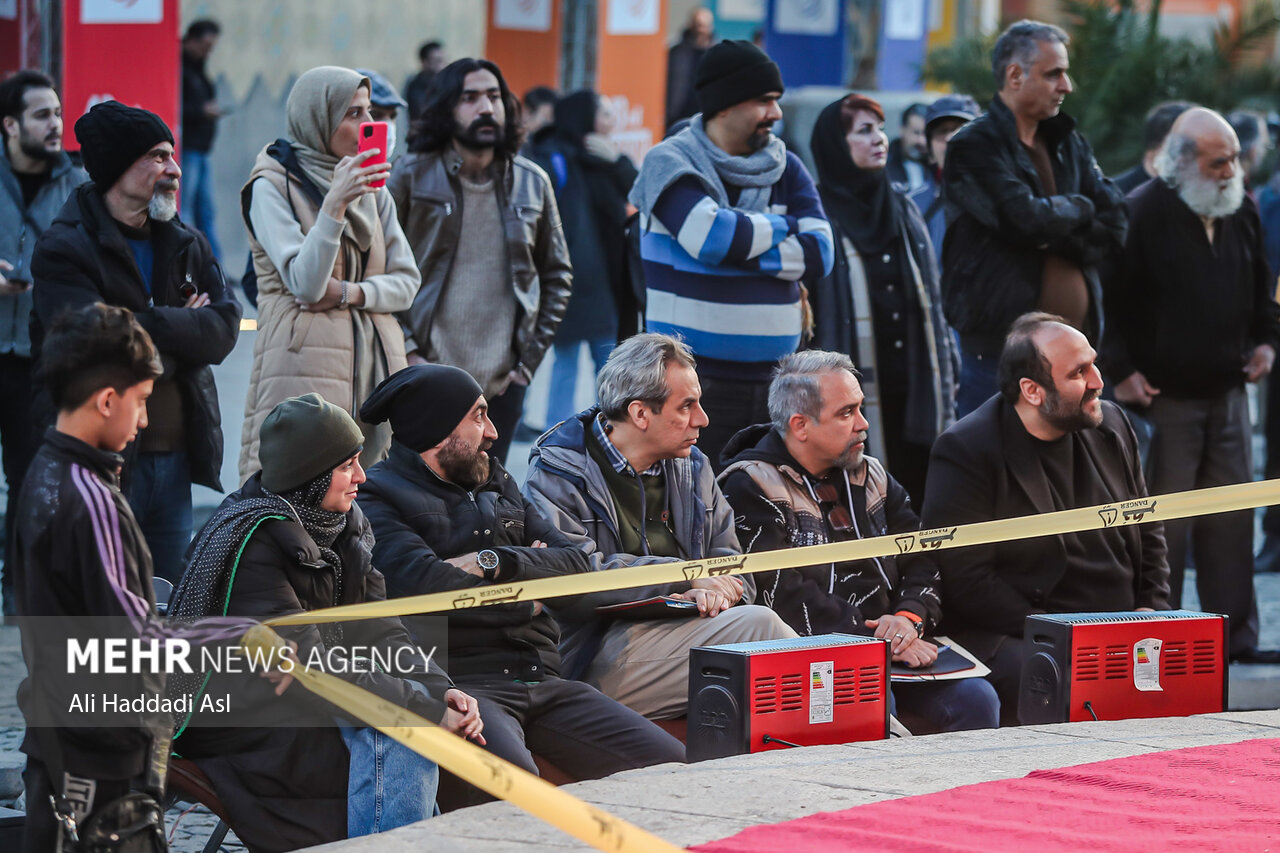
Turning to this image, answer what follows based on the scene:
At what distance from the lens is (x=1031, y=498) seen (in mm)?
5844

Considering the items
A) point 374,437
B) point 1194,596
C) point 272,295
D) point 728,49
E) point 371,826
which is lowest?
point 1194,596

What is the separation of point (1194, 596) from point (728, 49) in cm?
342

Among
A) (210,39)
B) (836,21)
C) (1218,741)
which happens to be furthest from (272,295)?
(836,21)

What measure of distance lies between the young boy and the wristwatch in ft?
3.91

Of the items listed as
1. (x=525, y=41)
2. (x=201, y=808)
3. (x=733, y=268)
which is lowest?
(x=201, y=808)

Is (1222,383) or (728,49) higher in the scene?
(728,49)

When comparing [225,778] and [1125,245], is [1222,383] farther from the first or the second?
[225,778]

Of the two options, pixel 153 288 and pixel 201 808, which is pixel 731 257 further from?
pixel 201 808

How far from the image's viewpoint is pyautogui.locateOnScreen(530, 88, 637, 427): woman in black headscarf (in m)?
10.6

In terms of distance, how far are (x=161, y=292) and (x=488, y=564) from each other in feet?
5.18

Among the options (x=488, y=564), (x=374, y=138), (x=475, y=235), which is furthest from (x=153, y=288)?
(x=488, y=564)

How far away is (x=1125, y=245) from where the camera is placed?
7.16 meters

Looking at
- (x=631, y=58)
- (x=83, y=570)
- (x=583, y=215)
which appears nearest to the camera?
(x=83, y=570)

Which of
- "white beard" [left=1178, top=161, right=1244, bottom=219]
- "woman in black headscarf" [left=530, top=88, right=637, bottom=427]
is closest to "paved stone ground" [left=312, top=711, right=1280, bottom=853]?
"white beard" [left=1178, top=161, right=1244, bottom=219]
